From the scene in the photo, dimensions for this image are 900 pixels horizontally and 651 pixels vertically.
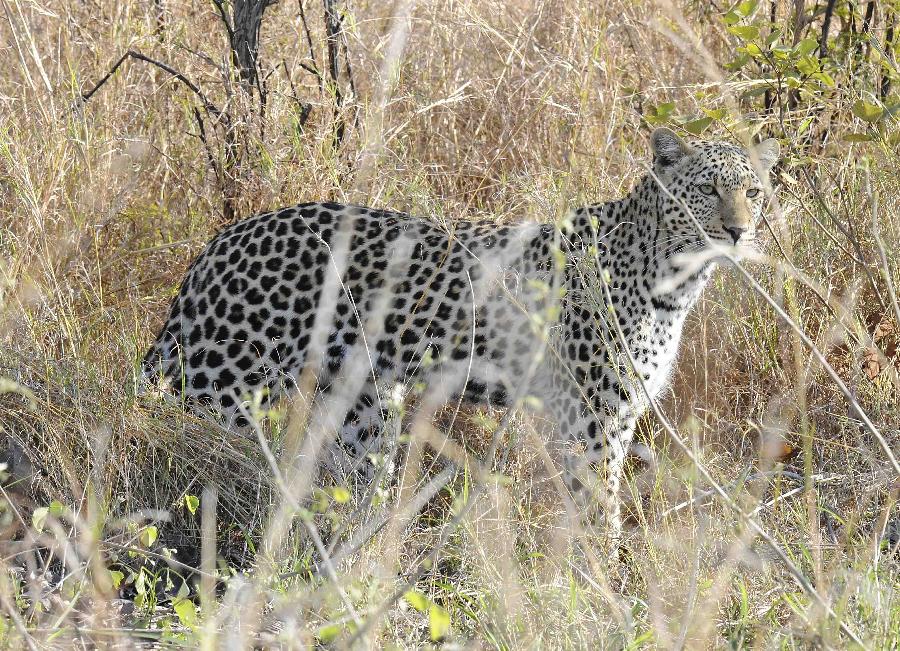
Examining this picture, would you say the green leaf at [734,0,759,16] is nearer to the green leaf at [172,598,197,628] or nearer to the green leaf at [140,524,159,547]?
the green leaf at [140,524,159,547]

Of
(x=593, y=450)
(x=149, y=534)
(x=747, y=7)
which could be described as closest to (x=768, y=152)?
(x=747, y=7)

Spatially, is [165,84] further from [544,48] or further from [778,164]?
[778,164]

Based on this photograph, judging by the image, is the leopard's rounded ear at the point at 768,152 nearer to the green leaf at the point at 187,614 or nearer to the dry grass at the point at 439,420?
the dry grass at the point at 439,420

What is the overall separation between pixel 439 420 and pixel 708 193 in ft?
4.87

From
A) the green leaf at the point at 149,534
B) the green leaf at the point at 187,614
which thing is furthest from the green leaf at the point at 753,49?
the green leaf at the point at 187,614

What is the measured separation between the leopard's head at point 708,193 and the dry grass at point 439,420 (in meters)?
0.15

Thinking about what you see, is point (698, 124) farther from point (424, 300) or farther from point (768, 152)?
point (424, 300)

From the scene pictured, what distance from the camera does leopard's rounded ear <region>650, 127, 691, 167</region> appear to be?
458cm

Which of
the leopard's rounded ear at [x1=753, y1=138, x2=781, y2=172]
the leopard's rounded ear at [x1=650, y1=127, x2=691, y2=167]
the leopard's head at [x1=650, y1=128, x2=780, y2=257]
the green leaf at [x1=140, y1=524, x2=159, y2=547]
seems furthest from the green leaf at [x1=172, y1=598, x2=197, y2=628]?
the leopard's rounded ear at [x1=753, y1=138, x2=781, y2=172]

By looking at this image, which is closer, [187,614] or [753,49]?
[187,614]

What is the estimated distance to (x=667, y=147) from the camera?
182 inches

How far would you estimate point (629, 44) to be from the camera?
22.2 feet

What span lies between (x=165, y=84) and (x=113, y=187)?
89 cm

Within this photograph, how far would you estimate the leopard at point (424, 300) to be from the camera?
14.7 ft
